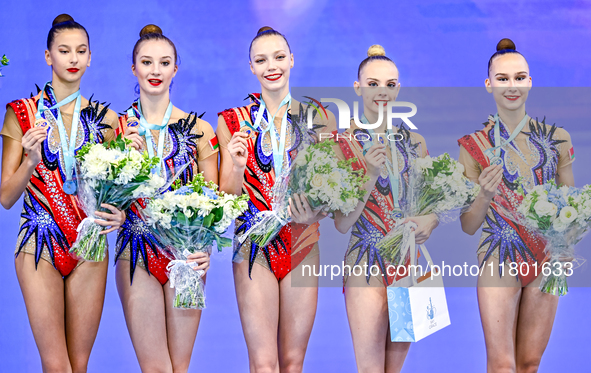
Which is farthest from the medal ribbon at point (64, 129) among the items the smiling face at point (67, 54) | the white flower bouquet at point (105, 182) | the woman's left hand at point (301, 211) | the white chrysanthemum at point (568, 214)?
the white chrysanthemum at point (568, 214)

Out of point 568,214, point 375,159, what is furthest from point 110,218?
point 568,214

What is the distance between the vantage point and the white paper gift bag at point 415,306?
3.67m

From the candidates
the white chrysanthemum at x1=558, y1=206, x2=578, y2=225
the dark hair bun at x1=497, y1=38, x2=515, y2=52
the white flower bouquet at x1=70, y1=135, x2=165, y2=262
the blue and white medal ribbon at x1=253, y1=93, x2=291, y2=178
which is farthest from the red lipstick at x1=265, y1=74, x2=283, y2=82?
the white chrysanthemum at x1=558, y1=206, x2=578, y2=225

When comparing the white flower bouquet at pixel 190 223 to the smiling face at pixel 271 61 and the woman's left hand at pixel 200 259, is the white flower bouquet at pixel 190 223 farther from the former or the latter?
the smiling face at pixel 271 61

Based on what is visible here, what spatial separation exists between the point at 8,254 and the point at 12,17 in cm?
170

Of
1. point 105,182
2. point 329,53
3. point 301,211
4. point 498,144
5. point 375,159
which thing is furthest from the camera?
point 329,53

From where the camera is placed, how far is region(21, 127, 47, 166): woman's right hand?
3.63 metres

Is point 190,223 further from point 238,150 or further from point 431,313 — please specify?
point 431,313

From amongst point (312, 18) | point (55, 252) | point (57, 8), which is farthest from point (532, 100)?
point (57, 8)

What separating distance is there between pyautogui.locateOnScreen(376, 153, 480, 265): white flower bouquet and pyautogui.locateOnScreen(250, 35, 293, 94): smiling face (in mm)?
938

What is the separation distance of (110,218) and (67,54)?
3.39 feet

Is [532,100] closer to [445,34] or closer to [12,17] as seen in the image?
[445,34]

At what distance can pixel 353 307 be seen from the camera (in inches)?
153

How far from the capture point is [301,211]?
373cm
